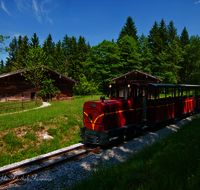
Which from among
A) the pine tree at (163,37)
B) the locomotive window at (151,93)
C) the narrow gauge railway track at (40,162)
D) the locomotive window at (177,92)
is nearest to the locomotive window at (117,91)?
the locomotive window at (151,93)

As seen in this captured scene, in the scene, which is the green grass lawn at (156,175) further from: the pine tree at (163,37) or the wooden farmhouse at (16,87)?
the pine tree at (163,37)

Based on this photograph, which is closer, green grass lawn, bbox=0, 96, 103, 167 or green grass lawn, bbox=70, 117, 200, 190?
green grass lawn, bbox=70, 117, 200, 190

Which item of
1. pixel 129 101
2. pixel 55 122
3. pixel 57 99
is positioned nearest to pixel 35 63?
pixel 57 99

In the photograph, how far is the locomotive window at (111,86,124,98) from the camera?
8742mm

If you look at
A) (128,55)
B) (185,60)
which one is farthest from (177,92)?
(185,60)

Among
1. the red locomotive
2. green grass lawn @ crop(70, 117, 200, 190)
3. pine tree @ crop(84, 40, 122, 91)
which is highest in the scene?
pine tree @ crop(84, 40, 122, 91)

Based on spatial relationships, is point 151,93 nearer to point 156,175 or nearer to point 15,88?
point 156,175

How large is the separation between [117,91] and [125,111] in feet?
4.50

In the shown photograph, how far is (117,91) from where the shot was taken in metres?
8.99

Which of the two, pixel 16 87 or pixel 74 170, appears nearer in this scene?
pixel 74 170

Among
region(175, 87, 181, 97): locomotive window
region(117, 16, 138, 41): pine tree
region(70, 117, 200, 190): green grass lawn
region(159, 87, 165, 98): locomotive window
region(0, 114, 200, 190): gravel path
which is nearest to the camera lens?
region(70, 117, 200, 190): green grass lawn

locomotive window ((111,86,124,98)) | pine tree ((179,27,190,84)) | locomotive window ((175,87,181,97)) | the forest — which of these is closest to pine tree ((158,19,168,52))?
the forest

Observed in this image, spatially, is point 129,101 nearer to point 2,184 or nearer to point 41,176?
point 41,176

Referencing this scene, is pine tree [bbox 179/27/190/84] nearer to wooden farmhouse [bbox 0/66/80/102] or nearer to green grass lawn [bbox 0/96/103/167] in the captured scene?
wooden farmhouse [bbox 0/66/80/102]
